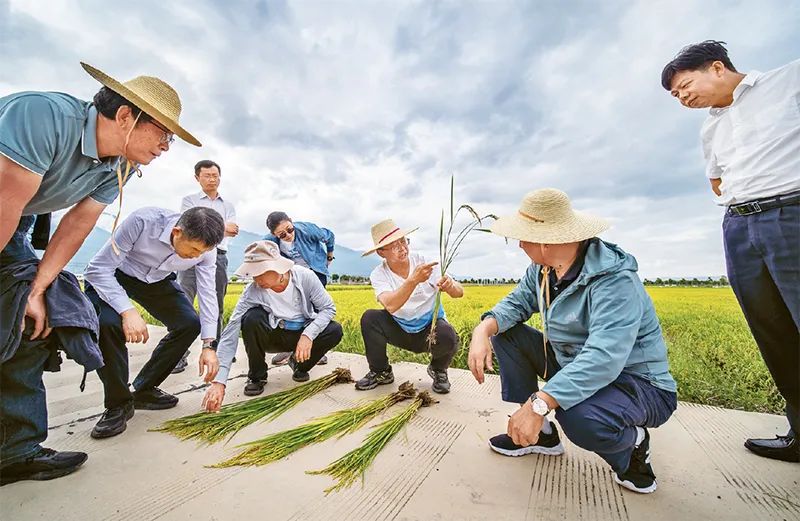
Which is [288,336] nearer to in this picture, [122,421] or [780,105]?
[122,421]

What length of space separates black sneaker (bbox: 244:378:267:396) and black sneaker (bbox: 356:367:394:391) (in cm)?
73

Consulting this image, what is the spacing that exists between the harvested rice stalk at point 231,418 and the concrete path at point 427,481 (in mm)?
77

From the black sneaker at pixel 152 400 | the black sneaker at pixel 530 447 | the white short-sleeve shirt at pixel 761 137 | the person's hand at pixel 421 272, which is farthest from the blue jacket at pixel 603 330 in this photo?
the black sneaker at pixel 152 400

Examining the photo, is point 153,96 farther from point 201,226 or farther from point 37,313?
point 37,313

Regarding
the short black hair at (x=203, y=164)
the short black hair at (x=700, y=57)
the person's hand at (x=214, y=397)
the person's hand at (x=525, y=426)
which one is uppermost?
the short black hair at (x=203, y=164)

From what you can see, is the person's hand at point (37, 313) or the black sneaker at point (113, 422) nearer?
the person's hand at point (37, 313)

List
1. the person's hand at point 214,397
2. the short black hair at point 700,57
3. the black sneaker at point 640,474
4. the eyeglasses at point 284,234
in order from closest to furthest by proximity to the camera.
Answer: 1. the black sneaker at point 640,474
2. the short black hair at point 700,57
3. the person's hand at point 214,397
4. the eyeglasses at point 284,234

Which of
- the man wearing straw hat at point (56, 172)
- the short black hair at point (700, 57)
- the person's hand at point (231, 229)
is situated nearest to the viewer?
the man wearing straw hat at point (56, 172)

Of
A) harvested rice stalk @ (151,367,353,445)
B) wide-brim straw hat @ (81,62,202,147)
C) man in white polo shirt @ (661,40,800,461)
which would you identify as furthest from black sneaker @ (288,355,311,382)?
man in white polo shirt @ (661,40,800,461)

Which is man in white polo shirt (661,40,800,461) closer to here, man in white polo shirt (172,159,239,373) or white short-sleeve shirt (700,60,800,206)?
white short-sleeve shirt (700,60,800,206)

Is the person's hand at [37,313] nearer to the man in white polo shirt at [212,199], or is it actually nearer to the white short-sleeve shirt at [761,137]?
the man in white polo shirt at [212,199]

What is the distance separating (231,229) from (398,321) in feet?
7.85

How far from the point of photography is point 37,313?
5.61 ft

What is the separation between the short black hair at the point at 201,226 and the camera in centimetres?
222
